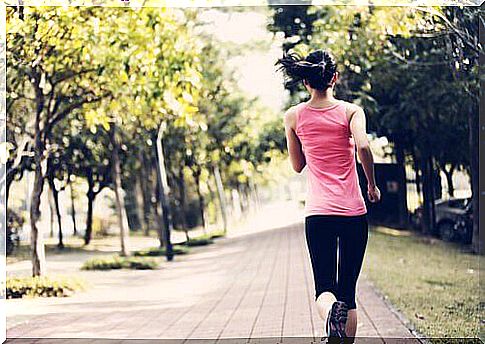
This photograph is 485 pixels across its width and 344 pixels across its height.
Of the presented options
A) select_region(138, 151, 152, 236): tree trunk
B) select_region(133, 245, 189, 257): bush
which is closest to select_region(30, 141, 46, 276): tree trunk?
select_region(133, 245, 189, 257): bush

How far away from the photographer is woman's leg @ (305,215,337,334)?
3424 mm

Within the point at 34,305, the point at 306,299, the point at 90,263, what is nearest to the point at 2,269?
the point at 34,305

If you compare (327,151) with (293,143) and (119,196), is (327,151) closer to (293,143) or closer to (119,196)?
(293,143)

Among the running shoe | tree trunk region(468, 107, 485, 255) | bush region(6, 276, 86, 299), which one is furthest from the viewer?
bush region(6, 276, 86, 299)

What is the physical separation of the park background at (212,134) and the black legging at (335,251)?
52.1 inches

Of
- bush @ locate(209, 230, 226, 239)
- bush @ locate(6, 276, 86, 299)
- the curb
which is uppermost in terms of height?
bush @ locate(209, 230, 226, 239)

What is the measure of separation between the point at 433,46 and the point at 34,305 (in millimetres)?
3369

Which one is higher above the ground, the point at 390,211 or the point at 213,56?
the point at 213,56

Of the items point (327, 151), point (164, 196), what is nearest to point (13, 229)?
point (164, 196)

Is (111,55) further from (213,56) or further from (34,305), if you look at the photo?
(34,305)

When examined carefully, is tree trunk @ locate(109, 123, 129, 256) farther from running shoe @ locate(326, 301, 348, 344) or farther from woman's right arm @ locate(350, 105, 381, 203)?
running shoe @ locate(326, 301, 348, 344)

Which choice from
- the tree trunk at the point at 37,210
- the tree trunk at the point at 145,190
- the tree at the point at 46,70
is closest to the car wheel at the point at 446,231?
the tree trunk at the point at 145,190

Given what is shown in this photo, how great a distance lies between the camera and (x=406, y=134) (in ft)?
17.9

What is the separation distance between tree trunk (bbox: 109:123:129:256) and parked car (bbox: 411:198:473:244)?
261 centimetres
